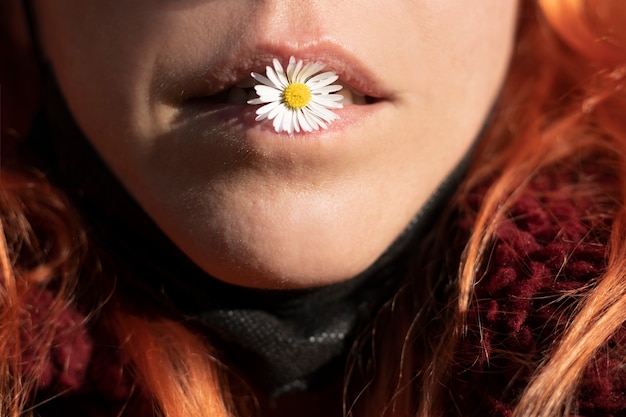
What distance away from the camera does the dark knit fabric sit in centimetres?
93

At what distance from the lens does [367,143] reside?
1010 millimetres

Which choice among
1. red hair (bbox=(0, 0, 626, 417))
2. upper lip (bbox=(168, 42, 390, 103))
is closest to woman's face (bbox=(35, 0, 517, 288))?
upper lip (bbox=(168, 42, 390, 103))

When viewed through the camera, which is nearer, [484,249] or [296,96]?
[296,96]

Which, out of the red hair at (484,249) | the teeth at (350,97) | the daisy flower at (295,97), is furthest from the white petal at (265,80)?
the red hair at (484,249)

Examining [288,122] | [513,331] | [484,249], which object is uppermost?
[288,122]

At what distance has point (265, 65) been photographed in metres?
0.96

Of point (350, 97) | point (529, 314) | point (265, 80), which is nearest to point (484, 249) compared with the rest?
point (529, 314)

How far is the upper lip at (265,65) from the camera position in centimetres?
96

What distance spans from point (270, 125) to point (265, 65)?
0.25ft

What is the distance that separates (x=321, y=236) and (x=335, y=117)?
157 mm

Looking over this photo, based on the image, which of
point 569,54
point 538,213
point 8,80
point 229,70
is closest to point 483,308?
point 538,213

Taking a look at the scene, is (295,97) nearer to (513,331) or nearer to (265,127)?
(265,127)

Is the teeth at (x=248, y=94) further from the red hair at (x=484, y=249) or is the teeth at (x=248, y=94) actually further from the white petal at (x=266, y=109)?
the red hair at (x=484, y=249)

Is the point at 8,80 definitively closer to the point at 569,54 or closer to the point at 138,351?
the point at 138,351
